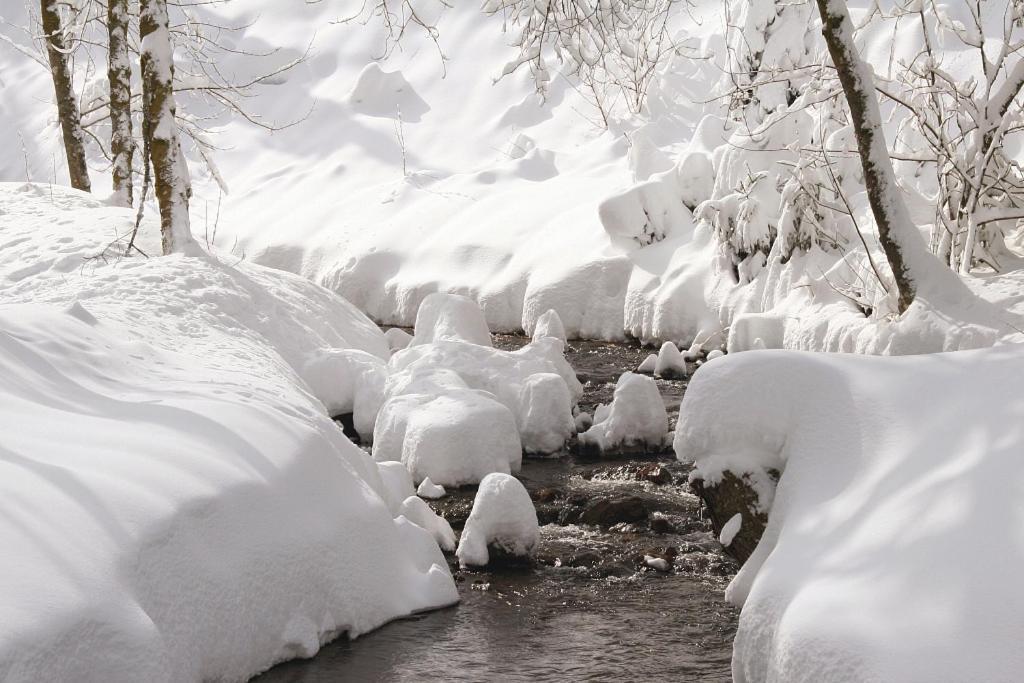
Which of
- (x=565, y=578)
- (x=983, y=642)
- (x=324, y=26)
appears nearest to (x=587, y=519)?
(x=565, y=578)

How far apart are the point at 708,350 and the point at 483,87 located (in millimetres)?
22250

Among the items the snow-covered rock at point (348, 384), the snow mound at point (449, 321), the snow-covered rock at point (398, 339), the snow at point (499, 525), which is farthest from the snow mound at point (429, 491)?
the snow-covered rock at point (398, 339)

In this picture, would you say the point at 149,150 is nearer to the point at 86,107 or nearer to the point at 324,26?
the point at 86,107

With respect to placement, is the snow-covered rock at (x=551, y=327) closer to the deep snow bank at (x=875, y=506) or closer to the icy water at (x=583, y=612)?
the icy water at (x=583, y=612)

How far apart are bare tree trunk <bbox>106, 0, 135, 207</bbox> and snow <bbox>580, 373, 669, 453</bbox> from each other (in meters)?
8.67

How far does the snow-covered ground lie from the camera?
14.9 m

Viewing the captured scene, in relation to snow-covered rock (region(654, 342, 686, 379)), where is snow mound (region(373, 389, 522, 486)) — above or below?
above

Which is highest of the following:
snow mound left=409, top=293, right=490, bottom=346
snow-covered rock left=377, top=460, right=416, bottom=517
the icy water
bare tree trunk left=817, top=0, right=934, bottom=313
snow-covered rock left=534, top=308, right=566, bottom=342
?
bare tree trunk left=817, top=0, right=934, bottom=313

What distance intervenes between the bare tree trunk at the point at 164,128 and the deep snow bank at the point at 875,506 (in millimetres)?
7525

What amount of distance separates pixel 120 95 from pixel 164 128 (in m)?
4.16

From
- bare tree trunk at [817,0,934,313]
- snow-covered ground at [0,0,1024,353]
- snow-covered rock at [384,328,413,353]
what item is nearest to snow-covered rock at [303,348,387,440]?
snow-covered ground at [0,0,1024,353]

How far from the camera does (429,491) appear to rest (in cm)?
859

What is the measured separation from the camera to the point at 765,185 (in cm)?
1584

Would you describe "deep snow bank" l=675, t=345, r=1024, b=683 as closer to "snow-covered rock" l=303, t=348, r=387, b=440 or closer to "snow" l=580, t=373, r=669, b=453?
"snow" l=580, t=373, r=669, b=453
